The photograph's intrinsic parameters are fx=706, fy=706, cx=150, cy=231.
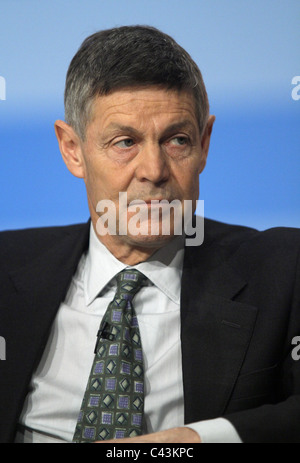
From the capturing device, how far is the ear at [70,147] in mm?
2109

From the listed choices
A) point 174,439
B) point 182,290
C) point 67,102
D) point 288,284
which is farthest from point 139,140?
point 174,439

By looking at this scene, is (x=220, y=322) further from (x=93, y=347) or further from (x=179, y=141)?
(x=179, y=141)

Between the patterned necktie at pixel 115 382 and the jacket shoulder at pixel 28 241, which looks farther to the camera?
the jacket shoulder at pixel 28 241

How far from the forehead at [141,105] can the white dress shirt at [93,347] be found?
39 centimetres

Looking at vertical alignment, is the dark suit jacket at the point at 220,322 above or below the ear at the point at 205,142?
below

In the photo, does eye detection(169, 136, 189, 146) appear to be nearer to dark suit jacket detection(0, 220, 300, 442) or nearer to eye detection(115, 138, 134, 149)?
eye detection(115, 138, 134, 149)

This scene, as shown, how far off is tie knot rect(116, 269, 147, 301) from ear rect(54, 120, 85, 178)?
1.13 ft

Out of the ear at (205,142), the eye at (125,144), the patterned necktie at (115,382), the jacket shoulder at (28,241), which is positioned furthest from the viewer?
the jacket shoulder at (28,241)

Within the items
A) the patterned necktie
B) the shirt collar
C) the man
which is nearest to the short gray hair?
the man

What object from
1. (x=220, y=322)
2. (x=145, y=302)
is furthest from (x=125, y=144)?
(x=220, y=322)

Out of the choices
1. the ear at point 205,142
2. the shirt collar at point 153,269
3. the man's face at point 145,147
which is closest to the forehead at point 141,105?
the man's face at point 145,147

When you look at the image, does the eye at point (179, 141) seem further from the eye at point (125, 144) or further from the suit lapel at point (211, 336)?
the suit lapel at point (211, 336)
